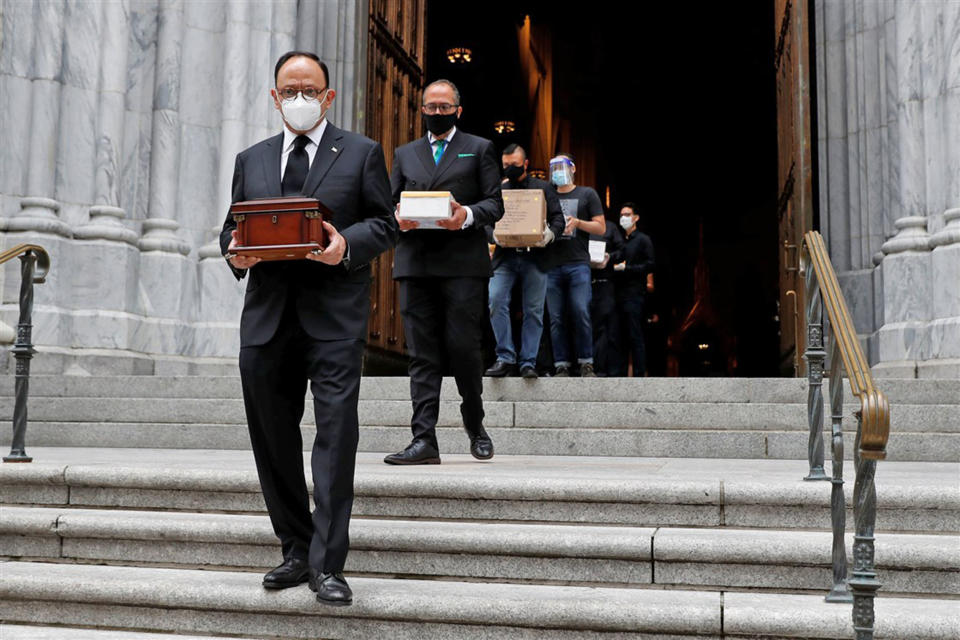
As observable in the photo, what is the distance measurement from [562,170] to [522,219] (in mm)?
1504

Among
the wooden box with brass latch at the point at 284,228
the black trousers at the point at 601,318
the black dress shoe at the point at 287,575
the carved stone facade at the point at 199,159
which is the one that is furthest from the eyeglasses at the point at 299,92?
the black trousers at the point at 601,318

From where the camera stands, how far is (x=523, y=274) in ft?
26.8

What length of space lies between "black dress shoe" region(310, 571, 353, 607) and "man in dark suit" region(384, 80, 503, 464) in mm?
1993

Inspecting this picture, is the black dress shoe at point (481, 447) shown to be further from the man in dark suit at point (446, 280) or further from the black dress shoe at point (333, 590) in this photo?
the black dress shoe at point (333, 590)

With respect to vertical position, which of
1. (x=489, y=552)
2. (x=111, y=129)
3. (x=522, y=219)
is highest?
(x=111, y=129)

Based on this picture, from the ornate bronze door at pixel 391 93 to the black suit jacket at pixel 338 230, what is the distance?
6.34 meters

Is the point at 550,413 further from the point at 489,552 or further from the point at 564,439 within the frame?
the point at 489,552

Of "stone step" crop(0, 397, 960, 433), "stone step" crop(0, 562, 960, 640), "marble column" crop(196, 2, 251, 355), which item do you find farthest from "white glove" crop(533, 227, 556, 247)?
Answer: "stone step" crop(0, 562, 960, 640)

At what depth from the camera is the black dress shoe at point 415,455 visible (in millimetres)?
5914

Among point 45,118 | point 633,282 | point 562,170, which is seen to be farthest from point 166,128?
point 633,282

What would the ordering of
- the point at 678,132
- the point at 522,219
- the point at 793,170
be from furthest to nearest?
the point at 678,132 → the point at 793,170 → the point at 522,219

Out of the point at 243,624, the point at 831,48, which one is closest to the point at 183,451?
the point at 243,624

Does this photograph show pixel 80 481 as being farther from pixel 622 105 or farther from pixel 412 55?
pixel 622 105

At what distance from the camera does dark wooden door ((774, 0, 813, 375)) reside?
966cm
